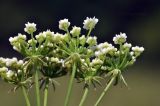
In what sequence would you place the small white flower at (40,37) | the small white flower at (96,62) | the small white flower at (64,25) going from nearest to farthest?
1. the small white flower at (96,62)
2. the small white flower at (40,37)
3. the small white flower at (64,25)

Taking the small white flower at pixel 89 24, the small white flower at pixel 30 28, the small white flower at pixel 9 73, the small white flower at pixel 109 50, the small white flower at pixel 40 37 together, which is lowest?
the small white flower at pixel 109 50

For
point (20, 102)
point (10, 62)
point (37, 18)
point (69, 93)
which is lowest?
point (69, 93)

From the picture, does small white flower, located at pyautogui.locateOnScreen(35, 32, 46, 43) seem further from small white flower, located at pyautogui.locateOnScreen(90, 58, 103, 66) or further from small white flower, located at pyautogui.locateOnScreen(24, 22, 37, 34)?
small white flower, located at pyautogui.locateOnScreen(90, 58, 103, 66)

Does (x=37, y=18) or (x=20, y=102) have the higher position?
(x=37, y=18)

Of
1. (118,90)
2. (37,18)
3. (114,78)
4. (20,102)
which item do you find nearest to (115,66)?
(114,78)

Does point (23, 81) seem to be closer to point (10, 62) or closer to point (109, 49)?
point (10, 62)

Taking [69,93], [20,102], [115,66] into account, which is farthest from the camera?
[20,102]

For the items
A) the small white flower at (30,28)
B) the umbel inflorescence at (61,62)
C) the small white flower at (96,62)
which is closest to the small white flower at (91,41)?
the umbel inflorescence at (61,62)

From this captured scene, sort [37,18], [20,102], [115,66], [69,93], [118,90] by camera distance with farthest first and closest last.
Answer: [37,18] < [118,90] < [20,102] < [115,66] < [69,93]

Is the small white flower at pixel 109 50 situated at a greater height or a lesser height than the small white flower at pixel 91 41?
lesser

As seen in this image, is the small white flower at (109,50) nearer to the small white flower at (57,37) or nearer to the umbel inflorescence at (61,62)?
the umbel inflorescence at (61,62)
